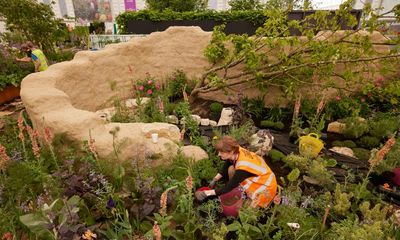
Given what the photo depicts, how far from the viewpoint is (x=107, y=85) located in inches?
216

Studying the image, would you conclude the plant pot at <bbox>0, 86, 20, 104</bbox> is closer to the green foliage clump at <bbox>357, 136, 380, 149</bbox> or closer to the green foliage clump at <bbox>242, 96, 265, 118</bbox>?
the green foliage clump at <bbox>242, 96, 265, 118</bbox>

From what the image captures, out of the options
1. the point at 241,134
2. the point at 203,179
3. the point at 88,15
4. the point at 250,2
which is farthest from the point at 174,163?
the point at 88,15

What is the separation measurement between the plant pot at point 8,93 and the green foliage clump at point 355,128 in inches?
280

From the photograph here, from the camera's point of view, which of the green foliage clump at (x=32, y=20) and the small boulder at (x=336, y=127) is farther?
the green foliage clump at (x=32, y=20)

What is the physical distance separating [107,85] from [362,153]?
4641 millimetres

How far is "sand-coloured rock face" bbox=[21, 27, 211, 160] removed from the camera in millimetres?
2908

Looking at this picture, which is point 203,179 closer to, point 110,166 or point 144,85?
point 110,166

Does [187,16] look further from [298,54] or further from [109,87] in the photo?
[298,54]

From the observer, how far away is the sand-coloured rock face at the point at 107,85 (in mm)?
2908

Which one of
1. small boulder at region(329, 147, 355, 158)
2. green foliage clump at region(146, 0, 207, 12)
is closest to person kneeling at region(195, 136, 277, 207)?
small boulder at region(329, 147, 355, 158)

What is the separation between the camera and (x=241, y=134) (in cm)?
368

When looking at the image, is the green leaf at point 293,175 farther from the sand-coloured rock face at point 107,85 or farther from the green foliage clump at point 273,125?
the green foliage clump at point 273,125

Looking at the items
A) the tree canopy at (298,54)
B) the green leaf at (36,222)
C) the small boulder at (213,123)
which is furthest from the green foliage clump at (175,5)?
the green leaf at (36,222)

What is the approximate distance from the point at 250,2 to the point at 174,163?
16.3m
